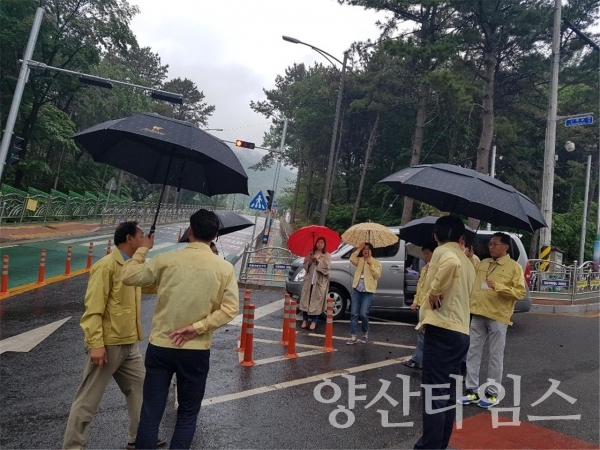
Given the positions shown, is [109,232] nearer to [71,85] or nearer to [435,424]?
[71,85]

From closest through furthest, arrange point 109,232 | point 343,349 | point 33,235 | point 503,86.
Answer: point 343,349 < point 33,235 < point 503,86 < point 109,232

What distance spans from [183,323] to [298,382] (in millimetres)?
3154

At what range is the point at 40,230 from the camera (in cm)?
2244

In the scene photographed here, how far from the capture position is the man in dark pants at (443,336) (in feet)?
11.9

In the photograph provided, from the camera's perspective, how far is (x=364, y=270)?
25.2ft

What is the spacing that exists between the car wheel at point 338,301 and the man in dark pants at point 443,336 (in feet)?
19.1

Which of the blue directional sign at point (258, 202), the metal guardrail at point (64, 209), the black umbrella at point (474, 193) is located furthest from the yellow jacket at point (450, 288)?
the blue directional sign at point (258, 202)

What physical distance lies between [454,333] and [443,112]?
2879 cm

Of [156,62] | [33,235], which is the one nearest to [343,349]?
[33,235]

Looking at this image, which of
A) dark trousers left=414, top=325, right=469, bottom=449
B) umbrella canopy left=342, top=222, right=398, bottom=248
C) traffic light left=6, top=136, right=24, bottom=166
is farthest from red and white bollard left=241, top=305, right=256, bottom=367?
traffic light left=6, top=136, right=24, bottom=166

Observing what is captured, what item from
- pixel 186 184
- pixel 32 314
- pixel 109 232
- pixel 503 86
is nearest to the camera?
pixel 186 184

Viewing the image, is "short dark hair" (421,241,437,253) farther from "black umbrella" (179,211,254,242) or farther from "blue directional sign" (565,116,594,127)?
"blue directional sign" (565,116,594,127)

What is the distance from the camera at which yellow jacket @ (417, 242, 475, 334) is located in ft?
12.0

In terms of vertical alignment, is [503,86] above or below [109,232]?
above
